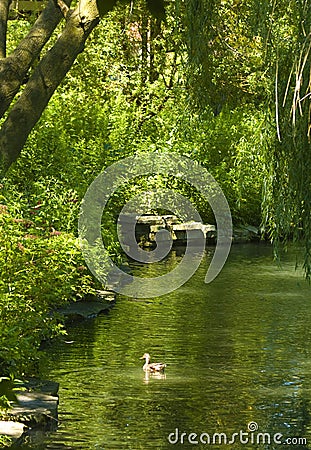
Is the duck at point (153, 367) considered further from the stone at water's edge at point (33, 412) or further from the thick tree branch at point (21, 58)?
the thick tree branch at point (21, 58)

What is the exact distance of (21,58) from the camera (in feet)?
30.2

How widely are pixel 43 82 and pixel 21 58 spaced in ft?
1.04

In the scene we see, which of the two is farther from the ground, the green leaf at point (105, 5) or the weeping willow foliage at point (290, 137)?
the weeping willow foliage at point (290, 137)

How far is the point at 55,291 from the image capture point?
8.11 m

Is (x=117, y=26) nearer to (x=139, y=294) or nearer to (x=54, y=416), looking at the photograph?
(x=139, y=294)

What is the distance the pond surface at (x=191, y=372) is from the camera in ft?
21.8

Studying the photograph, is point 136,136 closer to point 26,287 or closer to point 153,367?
point 153,367

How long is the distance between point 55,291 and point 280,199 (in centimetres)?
287

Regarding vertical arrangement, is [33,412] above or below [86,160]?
below

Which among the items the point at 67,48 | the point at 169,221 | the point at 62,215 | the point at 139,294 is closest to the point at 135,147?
the point at 169,221

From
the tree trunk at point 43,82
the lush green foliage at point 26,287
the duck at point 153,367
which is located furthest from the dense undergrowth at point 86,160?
the duck at point 153,367

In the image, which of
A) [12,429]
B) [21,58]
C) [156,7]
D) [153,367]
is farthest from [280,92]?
[156,7]

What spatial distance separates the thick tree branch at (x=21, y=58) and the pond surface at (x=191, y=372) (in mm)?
2419

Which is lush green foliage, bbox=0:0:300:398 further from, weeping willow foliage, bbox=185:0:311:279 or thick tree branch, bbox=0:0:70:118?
thick tree branch, bbox=0:0:70:118
